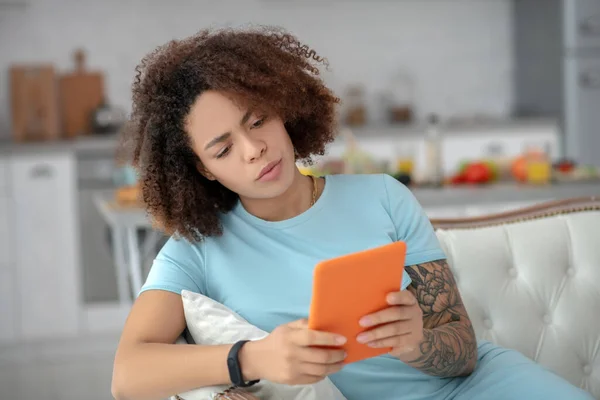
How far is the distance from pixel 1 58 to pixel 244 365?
438 cm

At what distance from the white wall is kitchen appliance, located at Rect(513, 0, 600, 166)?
1.68ft

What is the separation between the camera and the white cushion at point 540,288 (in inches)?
80.0

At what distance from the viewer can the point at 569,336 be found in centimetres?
203

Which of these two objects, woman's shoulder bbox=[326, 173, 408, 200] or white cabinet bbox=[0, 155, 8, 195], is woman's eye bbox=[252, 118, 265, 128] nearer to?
woman's shoulder bbox=[326, 173, 408, 200]

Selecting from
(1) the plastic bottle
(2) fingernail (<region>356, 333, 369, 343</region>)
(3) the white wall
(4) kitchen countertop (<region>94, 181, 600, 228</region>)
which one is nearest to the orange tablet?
A: (2) fingernail (<region>356, 333, 369, 343</region>)

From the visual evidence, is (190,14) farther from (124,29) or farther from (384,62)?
(384,62)

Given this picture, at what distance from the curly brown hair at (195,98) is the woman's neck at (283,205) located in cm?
5

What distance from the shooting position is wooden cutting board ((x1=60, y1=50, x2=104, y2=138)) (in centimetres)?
513

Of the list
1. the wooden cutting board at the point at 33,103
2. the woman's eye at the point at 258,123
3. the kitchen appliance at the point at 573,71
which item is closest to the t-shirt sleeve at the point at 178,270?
the woman's eye at the point at 258,123

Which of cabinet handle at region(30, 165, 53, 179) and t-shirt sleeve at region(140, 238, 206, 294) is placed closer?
t-shirt sleeve at region(140, 238, 206, 294)

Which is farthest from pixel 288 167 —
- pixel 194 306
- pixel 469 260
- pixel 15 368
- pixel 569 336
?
pixel 15 368

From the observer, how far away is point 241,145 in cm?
156

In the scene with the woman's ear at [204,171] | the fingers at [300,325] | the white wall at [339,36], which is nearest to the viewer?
the fingers at [300,325]

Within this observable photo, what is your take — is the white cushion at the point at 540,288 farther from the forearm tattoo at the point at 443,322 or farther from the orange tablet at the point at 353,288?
the orange tablet at the point at 353,288
